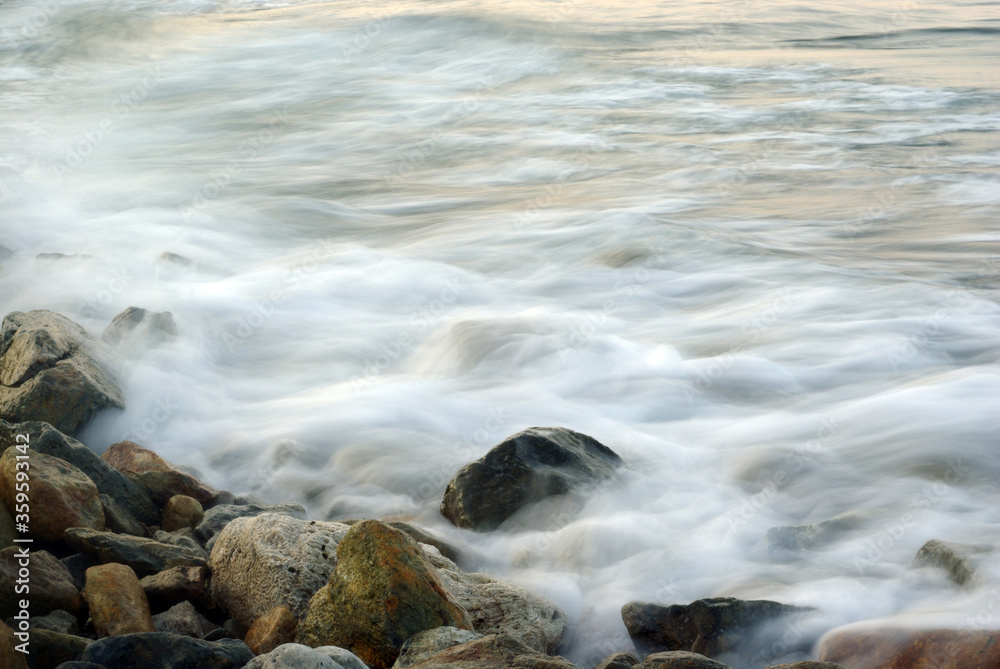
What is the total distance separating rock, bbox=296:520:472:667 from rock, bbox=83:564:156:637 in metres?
0.47

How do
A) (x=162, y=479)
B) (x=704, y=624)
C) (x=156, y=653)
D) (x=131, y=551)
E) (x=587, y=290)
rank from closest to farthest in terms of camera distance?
(x=156, y=653), (x=704, y=624), (x=131, y=551), (x=162, y=479), (x=587, y=290)

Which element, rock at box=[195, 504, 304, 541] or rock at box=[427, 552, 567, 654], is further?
rock at box=[195, 504, 304, 541]

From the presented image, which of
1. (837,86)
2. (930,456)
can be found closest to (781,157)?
(837,86)

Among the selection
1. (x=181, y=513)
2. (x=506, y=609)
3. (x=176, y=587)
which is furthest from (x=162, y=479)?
(x=506, y=609)

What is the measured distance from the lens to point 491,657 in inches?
85.7

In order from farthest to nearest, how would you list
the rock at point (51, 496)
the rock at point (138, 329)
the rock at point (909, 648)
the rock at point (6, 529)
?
the rock at point (138, 329) < the rock at point (51, 496) < the rock at point (6, 529) < the rock at point (909, 648)

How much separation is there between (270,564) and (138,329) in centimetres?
277

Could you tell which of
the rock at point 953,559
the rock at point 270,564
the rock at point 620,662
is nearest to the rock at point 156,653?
the rock at point 270,564

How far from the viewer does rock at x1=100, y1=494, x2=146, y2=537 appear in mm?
3102

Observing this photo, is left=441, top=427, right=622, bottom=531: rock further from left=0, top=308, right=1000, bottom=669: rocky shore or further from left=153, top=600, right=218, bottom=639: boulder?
left=153, top=600, right=218, bottom=639: boulder

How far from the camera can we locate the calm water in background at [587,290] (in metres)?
3.54

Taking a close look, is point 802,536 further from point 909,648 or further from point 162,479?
point 162,479

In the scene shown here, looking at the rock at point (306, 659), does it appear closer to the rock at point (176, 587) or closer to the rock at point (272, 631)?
the rock at point (272, 631)

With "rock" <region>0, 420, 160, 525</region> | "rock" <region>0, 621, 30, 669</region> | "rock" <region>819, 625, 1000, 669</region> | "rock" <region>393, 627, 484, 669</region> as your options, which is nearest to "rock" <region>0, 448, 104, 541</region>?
"rock" <region>0, 420, 160, 525</region>
